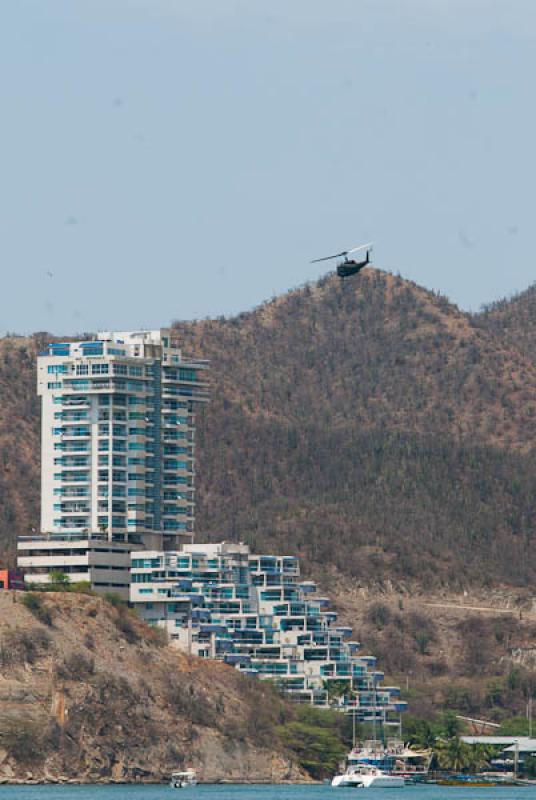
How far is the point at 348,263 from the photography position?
164125 millimetres
